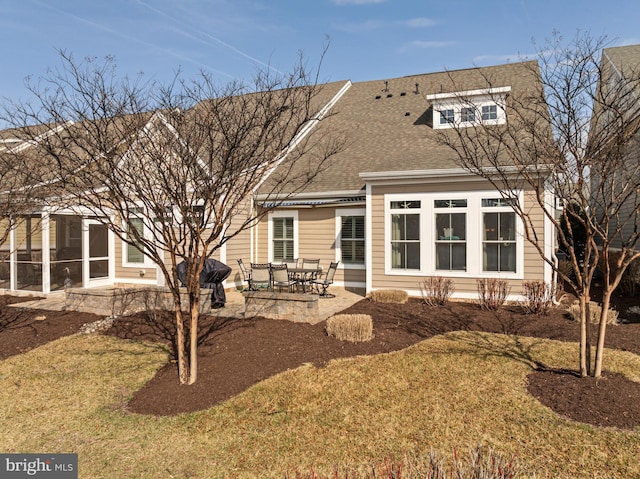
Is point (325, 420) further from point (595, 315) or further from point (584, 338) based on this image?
point (595, 315)

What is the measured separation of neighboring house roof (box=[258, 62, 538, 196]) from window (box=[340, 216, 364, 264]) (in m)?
1.09

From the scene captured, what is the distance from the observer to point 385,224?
11.6 meters

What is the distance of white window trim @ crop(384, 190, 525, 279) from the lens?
10547 millimetres

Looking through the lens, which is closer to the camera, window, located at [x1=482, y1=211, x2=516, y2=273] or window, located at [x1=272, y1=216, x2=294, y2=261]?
window, located at [x1=482, y1=211, x2=516, y2=273]

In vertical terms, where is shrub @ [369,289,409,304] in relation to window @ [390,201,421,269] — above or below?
below

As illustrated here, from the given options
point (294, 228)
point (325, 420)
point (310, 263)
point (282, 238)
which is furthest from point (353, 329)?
point (282, 238)

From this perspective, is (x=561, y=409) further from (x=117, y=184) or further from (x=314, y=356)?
(x=117, y=184)

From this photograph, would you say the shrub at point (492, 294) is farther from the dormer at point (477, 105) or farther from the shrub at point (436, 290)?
the dormer at point (477, 105)

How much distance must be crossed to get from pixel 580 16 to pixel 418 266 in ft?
20.9

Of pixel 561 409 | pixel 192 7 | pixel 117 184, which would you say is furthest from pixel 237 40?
pixel 561 409

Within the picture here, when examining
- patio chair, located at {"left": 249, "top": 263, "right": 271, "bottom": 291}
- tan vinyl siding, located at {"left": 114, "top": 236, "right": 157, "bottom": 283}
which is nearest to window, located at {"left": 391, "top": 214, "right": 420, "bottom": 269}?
patio chair, located at {"left": 249, "top": 263, "right": 271, "bottom": 291}

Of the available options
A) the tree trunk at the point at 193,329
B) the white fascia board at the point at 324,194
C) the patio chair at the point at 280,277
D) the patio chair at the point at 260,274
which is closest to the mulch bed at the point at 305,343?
the tree trunk at the point at 193,329

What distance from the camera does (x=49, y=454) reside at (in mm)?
4305

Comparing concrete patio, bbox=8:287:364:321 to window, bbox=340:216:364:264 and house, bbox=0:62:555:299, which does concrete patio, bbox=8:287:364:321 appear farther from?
window, bbox=340:216:364:264
